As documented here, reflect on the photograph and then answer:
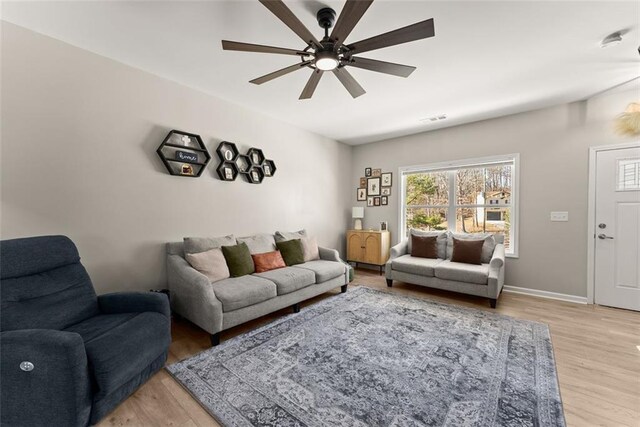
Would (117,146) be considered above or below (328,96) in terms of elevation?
below

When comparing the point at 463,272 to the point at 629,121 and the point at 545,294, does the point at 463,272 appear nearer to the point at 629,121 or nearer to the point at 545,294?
the point at 545,294

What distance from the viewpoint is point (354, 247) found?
5.39m

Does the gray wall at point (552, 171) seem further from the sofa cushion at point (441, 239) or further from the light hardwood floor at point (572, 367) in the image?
the sofa cushion at point (441, 239)

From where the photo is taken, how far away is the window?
4176mm

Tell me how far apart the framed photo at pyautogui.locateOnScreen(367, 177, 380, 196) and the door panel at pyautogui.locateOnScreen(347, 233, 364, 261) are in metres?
0.99

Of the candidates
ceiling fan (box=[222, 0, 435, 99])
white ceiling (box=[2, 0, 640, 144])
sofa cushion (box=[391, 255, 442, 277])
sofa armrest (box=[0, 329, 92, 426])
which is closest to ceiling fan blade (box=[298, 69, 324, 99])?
ceiling fan (box=[222, 0, 435, 99])

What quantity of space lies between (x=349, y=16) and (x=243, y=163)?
2.67 m

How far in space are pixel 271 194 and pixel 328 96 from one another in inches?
69.0

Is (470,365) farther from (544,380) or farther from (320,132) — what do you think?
(320,132)

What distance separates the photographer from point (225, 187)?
3633 millimetres

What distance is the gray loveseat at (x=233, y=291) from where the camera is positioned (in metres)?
2.42

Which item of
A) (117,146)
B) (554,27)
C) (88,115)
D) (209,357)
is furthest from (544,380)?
(88,115)

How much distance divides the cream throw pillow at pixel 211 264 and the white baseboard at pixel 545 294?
13.8ft

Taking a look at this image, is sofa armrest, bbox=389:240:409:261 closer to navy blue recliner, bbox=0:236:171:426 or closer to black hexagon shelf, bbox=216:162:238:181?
black hexagon shelf, bbox=216:162:238:181
